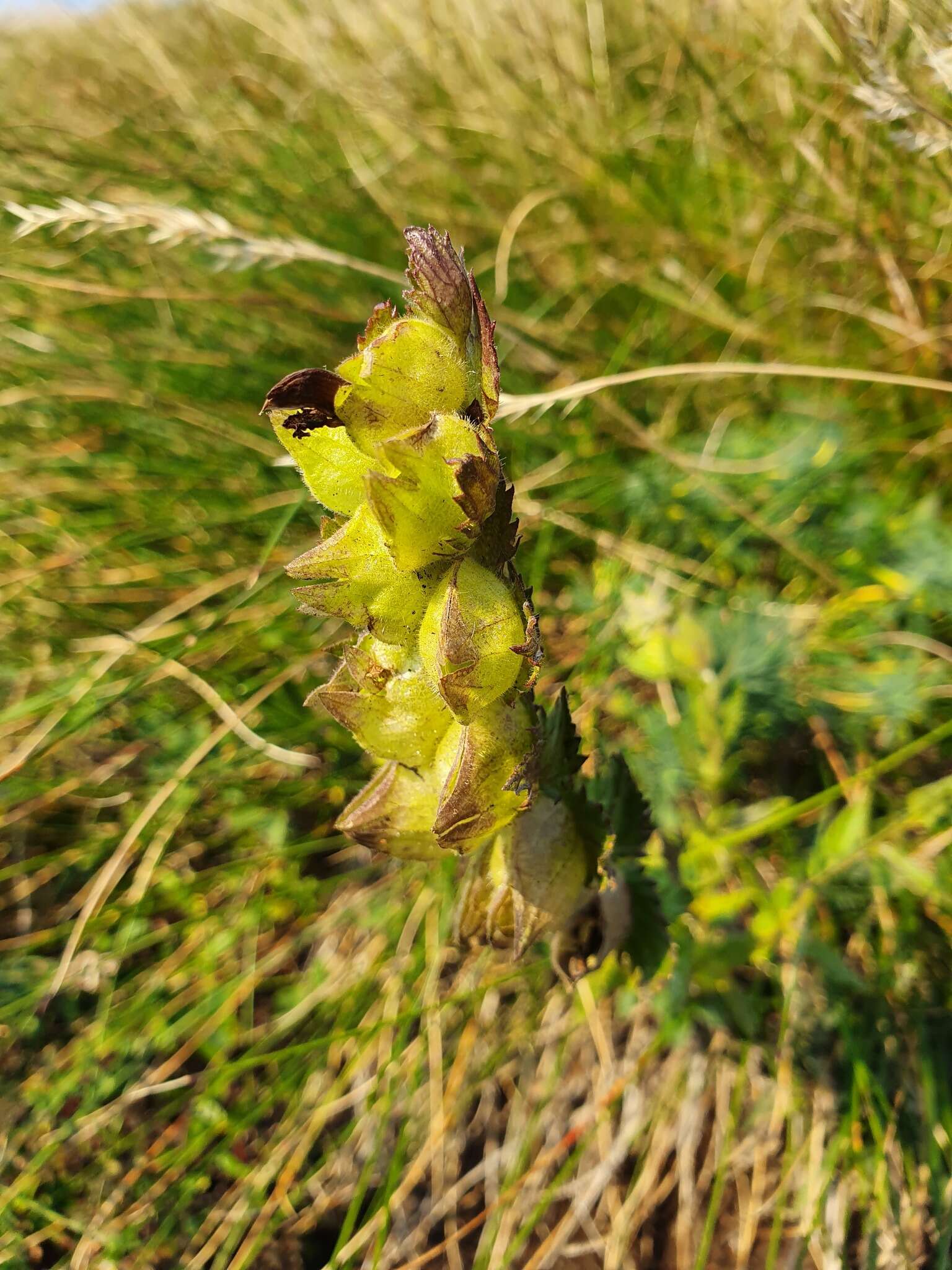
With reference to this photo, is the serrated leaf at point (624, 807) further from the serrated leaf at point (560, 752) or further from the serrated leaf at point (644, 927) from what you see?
the serrated leaf at point (560, 752)

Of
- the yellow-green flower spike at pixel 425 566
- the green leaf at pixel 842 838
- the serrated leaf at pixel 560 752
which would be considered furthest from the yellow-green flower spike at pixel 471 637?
the green leaf at pixel 842 838

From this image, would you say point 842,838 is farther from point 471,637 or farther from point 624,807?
point 471,637

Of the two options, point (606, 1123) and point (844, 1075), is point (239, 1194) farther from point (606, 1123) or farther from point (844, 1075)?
→ point (844, 1075)

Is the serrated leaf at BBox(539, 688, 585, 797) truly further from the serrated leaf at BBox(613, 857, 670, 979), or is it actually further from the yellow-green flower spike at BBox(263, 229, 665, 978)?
the serrated leaf at BBox(613, 857, 670, 979)

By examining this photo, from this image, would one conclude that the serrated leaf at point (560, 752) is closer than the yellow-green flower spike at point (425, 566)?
No

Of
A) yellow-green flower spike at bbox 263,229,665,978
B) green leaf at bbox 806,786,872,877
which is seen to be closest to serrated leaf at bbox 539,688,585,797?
yellow-green flower spike at bbox 263,229,665,978
